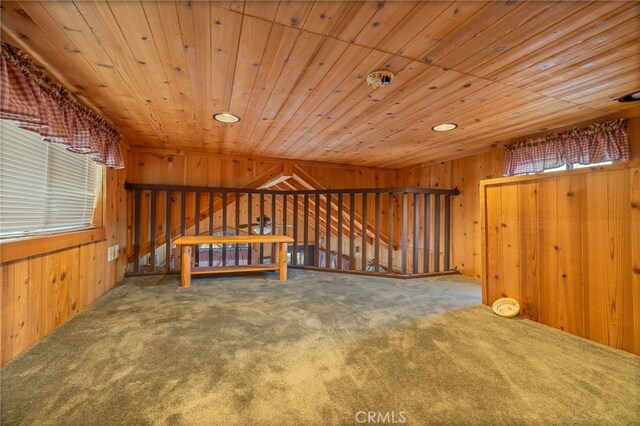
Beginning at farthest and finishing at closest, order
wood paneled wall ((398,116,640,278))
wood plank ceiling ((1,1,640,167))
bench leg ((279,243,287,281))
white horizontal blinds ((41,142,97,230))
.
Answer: wood paneled wall ((398,116,640,278)) < bench leg ((279,243,287,281)) < white horizontal blinds ((41,142,97,230)) < wood plank ceiling ((1,1,640,167))

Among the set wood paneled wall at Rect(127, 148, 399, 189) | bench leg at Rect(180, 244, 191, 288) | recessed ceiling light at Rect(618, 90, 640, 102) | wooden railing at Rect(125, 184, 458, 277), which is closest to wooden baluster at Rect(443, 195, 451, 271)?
wooden railing at Rect(125, 184, 458, 277)

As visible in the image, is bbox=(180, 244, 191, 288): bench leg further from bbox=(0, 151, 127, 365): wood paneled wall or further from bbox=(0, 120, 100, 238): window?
bbox=(0, 120, 100, 238): window

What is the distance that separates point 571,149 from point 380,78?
221 centimetres

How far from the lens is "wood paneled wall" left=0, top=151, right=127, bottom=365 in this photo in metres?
1.36

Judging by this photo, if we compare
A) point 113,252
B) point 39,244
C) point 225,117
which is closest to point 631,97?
point 225,117

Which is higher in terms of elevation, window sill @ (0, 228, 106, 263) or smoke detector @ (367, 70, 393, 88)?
smoke detector @ (367, 70, 393, 88)

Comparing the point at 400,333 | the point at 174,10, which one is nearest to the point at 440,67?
the point at 174,10

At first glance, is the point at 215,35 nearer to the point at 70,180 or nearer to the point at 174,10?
the point at 174,10

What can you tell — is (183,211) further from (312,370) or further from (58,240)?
(312,370)

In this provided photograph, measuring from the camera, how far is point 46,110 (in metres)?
1.53

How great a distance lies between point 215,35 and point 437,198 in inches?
126

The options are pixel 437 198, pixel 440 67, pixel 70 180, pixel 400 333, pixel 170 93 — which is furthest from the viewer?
pixel 437 198

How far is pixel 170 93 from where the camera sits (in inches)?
74.2

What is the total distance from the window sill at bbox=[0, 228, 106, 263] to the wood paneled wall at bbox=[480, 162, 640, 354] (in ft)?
10.3
